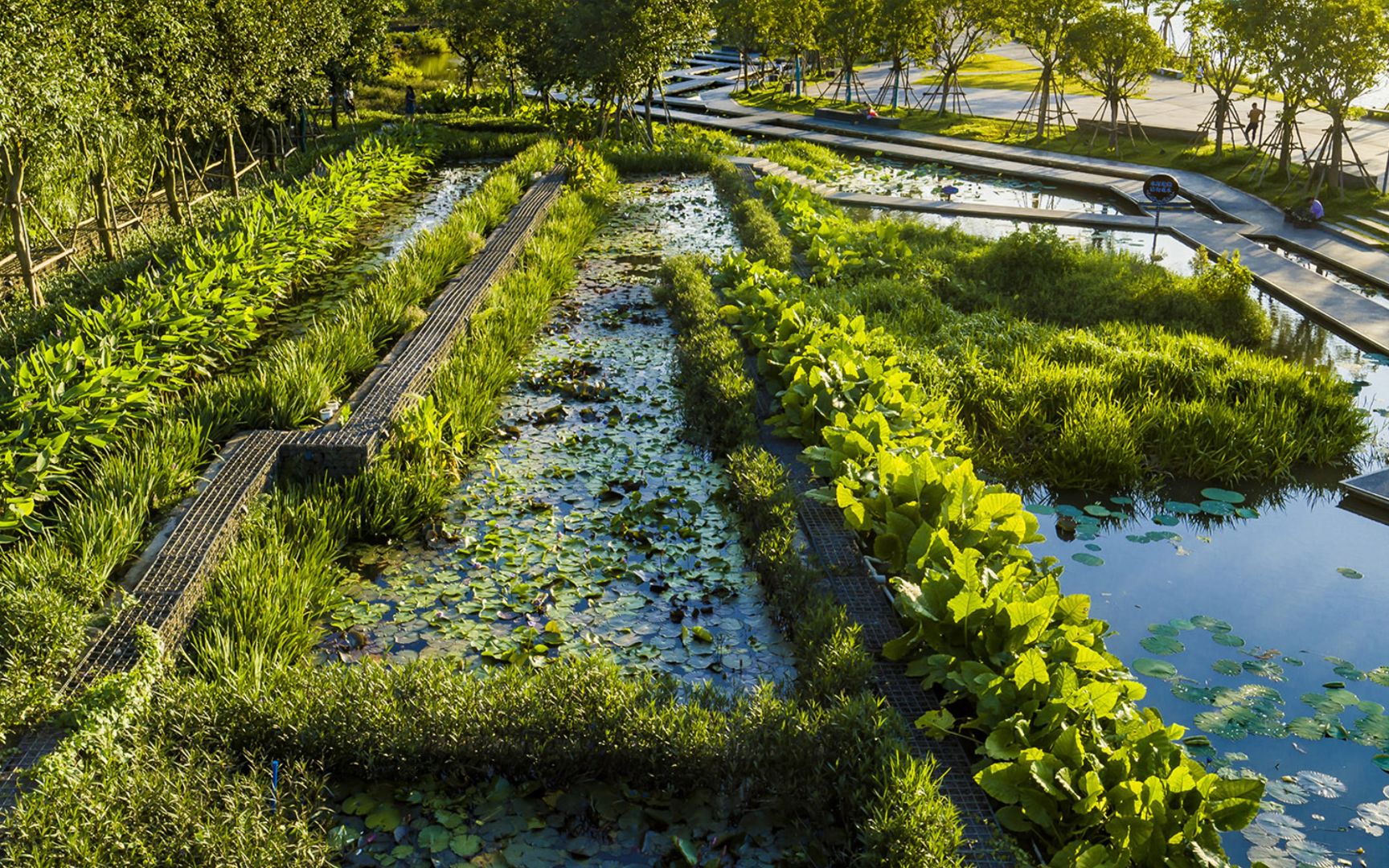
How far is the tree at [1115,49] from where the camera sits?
60.5 feet

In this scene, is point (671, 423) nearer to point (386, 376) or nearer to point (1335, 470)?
point (386, 376)

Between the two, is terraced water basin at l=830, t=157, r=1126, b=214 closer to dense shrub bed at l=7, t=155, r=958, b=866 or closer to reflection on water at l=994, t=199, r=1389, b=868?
reflection on water at l=994, t=199, r=1389, b=868

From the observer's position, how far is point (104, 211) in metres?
11.8

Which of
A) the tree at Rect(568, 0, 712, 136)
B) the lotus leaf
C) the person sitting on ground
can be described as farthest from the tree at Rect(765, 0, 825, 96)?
the lotus leaf

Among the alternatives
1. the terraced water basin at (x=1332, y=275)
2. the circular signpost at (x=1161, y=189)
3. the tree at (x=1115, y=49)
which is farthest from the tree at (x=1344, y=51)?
the tree at (x=1115, y=49)

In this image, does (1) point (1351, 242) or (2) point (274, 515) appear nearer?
(2) point (274, 515)

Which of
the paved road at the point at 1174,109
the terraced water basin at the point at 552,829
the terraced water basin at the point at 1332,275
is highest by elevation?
the paved road at the point at 1174,109

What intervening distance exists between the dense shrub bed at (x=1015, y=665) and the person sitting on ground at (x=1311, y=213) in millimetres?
9774

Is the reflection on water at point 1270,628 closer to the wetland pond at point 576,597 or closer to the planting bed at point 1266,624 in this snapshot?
the planting bed at point 1266,624

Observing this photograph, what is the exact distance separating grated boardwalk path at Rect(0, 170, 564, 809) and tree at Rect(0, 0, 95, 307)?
3.40 metres

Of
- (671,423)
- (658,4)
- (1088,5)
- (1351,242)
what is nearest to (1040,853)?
(671,423)

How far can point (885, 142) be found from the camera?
21844mm

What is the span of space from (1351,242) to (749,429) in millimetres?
9840

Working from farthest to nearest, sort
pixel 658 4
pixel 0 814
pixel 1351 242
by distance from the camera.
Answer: pixel 658 4 → pixel 1351 242 → pixel 0 814
